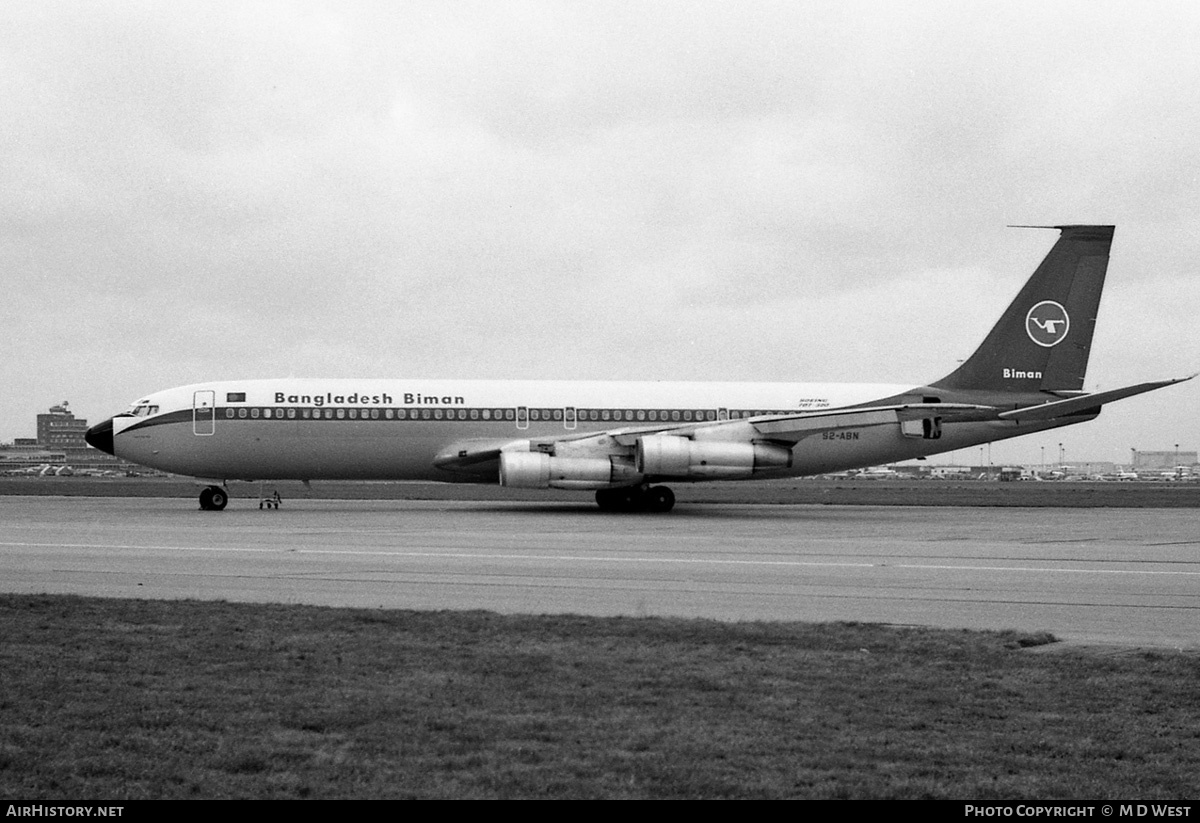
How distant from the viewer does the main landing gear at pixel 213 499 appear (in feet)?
108

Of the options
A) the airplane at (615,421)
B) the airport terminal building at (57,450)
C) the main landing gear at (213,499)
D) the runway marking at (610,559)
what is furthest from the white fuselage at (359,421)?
the airport terminal building at (57,450)

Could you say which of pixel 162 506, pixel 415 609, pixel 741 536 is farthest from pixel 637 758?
pixel 162 506

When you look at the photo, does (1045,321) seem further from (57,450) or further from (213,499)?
(57,450)

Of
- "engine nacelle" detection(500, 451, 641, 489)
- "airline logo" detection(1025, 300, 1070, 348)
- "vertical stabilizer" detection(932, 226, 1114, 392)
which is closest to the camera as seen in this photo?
"engine nacelle" detection(500, 451, 641, 489)

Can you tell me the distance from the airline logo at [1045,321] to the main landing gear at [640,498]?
473 inches

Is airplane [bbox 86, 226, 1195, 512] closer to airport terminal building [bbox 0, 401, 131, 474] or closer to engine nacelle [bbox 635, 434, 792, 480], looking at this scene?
engine nacelle [bbox 635, 434, 792, 480]

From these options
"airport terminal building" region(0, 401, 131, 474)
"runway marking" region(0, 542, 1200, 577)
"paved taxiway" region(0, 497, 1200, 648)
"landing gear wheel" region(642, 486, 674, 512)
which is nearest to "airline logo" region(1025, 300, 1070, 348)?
"paved taxiway" region(0, 497, 1200, 648)

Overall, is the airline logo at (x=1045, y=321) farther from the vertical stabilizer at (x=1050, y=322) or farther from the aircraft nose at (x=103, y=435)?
the aircraft nose at (x=103, y=435)

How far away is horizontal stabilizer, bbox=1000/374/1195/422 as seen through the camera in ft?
107

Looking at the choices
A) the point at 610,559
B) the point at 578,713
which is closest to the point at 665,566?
the point at 610,559

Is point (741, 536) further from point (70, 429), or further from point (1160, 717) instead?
point (70, 429)

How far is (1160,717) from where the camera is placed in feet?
24.1

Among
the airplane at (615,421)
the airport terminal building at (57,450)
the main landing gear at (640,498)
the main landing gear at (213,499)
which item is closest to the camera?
the main landing gear at (213,499)

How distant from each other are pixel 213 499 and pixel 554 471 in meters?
9.46
